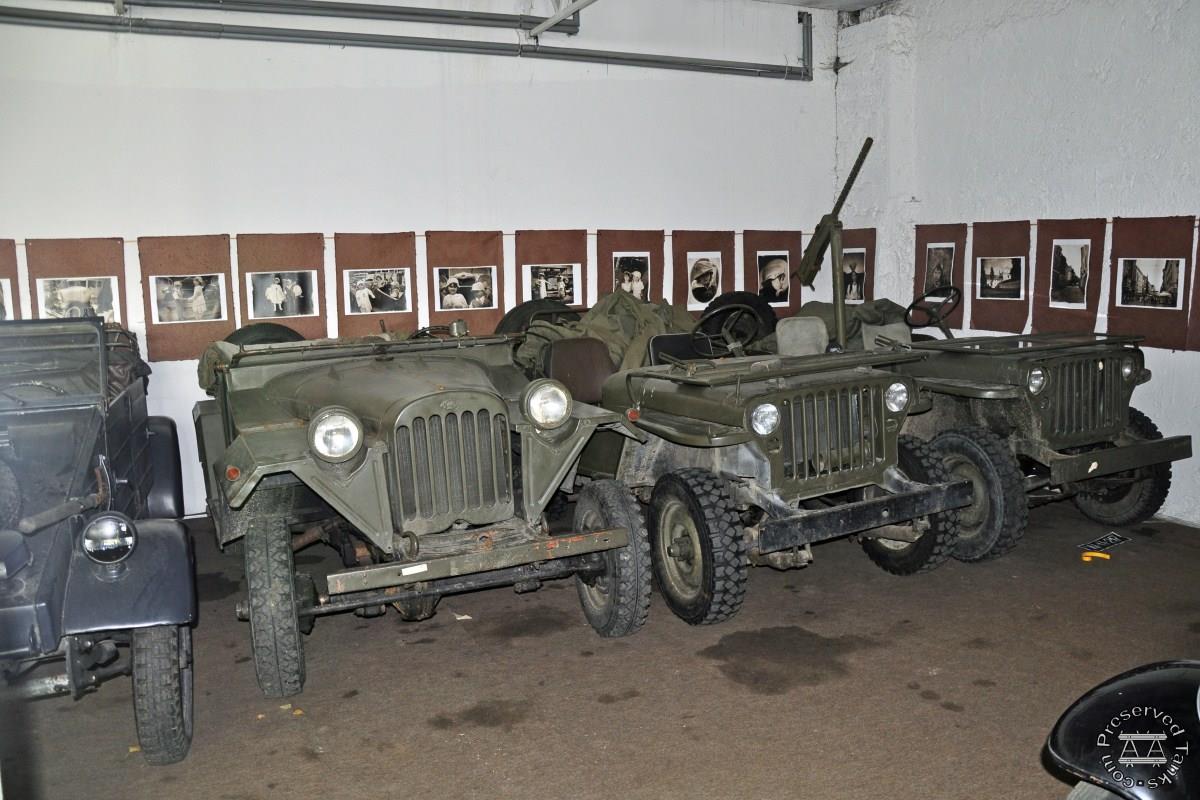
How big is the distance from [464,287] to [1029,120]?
452cm

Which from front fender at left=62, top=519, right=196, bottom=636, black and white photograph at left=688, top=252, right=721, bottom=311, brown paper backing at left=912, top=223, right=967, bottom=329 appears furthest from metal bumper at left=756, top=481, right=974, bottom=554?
black and white photograph at left=688, top=252, right=721, bottom=311

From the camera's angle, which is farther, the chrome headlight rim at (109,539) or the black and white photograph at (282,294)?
the black and white photograph at (282,294)

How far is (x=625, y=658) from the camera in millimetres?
4438

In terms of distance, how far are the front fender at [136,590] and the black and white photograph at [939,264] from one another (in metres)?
6.45

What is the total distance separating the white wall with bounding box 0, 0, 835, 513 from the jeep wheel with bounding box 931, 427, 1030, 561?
12.5 ft

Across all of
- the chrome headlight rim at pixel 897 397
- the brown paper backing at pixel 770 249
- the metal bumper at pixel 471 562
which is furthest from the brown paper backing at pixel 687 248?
the metal bumper at pixel 471 562

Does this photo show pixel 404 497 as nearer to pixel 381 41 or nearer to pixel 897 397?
pixel 897 397

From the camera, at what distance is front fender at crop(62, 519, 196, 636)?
3266 mm

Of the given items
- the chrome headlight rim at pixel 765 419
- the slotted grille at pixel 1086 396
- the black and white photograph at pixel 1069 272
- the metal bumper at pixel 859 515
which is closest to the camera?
the metal bumper at pixel 859 515

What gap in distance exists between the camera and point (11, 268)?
636 centimetres

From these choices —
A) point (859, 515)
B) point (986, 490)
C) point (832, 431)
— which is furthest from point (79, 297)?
point (986, 490)

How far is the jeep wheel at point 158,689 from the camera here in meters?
3.43

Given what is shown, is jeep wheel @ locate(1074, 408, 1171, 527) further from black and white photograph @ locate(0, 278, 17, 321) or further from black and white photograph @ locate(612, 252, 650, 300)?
black and white photograph @ locate(0, 278, 17, 321)

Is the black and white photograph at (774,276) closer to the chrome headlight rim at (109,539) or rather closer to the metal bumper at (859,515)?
the metal bumper at (859,515)
